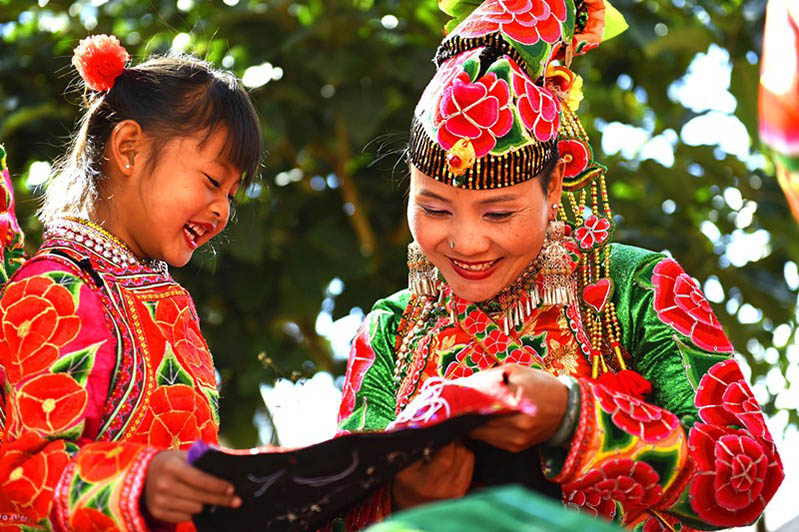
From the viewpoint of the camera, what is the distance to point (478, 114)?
2.28m

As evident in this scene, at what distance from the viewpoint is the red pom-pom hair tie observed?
2.52 meters

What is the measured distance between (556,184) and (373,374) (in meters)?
0.54

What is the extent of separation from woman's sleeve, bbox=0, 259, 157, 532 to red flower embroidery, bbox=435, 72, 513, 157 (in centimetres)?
72

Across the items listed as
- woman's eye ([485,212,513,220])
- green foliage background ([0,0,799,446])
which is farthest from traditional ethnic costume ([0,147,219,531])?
green foliage background ([0,0,799,446])

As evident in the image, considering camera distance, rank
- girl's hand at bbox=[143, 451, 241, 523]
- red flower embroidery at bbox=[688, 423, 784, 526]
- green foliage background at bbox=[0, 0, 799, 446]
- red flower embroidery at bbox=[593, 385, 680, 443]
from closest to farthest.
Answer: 1. girl's hand at bbox=[143, 451, 241, 523]
2. red flower embroidery at bbox=[593, 385, 680, 443]
3. red flower embroidery at bbox=[688, 423, 784, 526]
4. green foliage background at bbox=[0, 0, 799, 446]

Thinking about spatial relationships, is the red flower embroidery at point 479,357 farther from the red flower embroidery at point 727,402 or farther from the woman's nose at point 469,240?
the red flower embroidery at point 727,402

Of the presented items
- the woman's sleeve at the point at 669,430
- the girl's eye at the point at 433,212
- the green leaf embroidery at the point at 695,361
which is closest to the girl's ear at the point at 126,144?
the girl's eye at the point at 433,212

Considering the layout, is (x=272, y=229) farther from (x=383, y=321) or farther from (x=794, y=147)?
(x=794, y=147)

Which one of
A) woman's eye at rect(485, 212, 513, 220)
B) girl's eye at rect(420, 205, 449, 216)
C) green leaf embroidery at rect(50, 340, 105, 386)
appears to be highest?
girl's eye at rect(420, 205, 449, 216)

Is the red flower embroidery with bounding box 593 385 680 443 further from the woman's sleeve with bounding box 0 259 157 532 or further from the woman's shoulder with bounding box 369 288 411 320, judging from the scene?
the woman's sleeve with bounding box 0 259 157 532

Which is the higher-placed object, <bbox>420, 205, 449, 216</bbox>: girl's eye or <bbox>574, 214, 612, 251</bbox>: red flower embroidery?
<bbox>420, 205, 449, 216</bbox>: girl's eye

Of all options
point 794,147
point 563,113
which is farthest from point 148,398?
point 794,147

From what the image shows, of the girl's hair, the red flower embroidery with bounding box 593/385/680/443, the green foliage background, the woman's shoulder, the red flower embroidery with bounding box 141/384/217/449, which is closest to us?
the red flower embroidery with bounding box 593/385/680/443

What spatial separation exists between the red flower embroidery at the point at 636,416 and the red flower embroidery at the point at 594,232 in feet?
1.37
